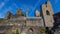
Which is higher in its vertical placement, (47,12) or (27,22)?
(47,12)

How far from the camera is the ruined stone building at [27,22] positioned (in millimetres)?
46697

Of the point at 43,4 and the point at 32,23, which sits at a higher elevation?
the point at 43,4

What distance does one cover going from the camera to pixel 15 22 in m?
50.6

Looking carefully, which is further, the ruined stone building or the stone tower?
the stone tower

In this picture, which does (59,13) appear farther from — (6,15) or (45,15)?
(6,15)

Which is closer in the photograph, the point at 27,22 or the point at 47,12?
the point at 27,22

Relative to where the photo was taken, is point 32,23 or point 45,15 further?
point 45,15

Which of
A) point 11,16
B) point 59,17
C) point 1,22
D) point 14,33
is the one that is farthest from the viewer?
point 59,17

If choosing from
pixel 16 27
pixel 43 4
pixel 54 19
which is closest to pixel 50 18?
pixel 54 19

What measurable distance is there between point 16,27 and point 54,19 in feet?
52.6

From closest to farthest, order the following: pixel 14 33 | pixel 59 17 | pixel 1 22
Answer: pixel 14 33 → pixel 1 22 → pixel 59 17

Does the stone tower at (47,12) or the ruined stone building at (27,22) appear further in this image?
the stone tower at (47,12)

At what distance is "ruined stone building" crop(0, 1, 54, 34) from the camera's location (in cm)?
4670

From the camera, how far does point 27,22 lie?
167 feet
